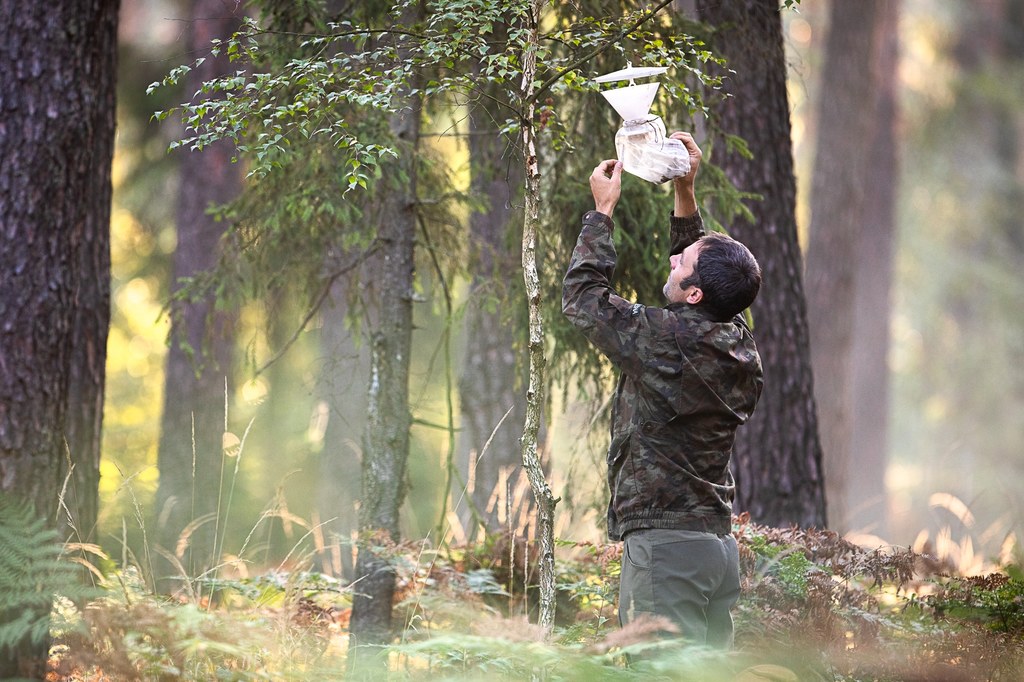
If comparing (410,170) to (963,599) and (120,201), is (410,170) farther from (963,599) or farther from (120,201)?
(120,201)

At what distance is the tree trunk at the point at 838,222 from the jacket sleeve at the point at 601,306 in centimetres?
739

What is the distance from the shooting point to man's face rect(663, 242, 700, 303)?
3822 mm

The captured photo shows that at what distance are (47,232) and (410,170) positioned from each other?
76.9 inches

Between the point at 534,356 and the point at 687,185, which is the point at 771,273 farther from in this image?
the point at 534,356

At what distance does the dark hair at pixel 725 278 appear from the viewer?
373 cm

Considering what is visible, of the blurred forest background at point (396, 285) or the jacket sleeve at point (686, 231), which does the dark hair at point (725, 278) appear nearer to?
the jacket sleeve at point (686, 231)

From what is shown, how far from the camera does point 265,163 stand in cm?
443

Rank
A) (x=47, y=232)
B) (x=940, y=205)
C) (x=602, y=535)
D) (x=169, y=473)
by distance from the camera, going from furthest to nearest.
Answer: (x=940, y=205), (x=169, y=473), (x=602, y=535), (x=47, y=232)

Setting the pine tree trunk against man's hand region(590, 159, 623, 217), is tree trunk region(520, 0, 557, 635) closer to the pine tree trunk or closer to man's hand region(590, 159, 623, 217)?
man's hand region(590, 159, 623, 217)

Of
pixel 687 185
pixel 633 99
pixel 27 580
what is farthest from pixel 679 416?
pixel 27 580

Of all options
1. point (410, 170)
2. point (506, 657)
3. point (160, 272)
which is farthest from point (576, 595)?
point (160, 272)

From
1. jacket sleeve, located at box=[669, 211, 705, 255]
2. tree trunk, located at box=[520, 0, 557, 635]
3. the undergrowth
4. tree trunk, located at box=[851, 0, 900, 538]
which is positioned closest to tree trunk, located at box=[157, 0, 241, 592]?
the undergrowth

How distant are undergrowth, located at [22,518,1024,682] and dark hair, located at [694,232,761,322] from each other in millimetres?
1284

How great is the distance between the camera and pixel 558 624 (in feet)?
Answer: 17.2
